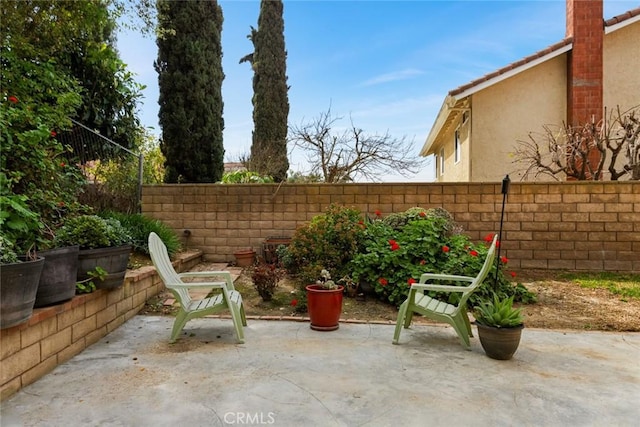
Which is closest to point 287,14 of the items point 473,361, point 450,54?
point 450,54

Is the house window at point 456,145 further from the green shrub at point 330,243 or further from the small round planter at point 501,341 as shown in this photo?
the small round planter at point 501,341

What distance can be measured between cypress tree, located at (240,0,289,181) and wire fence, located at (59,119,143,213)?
7331 mm

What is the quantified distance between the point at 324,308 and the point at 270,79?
505 inches

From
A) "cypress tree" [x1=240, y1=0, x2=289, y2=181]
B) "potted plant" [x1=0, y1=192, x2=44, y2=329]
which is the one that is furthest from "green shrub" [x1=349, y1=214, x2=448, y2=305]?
"cypress tree" [x1=240, y1=0, x2=289, y2=181]

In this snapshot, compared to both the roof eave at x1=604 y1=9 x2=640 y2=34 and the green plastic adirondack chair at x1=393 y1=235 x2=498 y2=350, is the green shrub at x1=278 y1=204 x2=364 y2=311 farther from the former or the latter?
the roof eave at x1=604 y1=9 x2=640 y2=34

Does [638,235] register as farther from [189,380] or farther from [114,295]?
[114,295]

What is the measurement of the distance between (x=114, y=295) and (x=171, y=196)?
3.55 metres

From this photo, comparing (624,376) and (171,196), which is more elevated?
(171,196)

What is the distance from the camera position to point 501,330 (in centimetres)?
310

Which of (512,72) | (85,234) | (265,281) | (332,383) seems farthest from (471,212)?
(85,234)

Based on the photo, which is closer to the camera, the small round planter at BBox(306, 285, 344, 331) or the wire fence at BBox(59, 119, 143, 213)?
the small round planter at BBox(306, 285, 344, 331)

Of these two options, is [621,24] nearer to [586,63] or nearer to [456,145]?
[586,63]

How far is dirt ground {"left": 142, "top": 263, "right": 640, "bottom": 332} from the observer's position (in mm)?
4254

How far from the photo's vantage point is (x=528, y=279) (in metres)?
6.21
